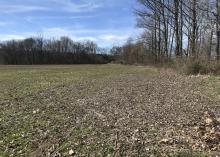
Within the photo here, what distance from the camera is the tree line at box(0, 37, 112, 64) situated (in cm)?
14452

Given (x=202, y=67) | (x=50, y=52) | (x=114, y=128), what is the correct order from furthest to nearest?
(x=50, y=52)
(x=202, y=67)
(x=114, y=128)

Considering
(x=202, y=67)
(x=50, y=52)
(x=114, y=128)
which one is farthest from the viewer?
(x=50, y=52)

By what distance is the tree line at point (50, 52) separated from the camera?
474 ft

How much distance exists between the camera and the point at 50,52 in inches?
6117

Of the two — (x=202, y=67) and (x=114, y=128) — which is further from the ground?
(x=202, y=67)

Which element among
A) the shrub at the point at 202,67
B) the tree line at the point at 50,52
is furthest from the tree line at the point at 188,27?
the tree line at the point at 50,52

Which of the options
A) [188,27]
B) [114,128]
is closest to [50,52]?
[188,27]

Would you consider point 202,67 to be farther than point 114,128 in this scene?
Yes

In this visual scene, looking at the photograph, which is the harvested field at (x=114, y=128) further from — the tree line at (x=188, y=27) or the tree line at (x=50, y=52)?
the tree line at (x=50, y=52)

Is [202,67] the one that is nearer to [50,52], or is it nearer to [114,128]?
[114,128]

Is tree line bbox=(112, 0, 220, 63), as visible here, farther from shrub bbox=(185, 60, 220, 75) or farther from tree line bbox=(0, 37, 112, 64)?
tree line bbox=(0, 37, 112, 64)

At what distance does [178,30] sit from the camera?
1751 inches

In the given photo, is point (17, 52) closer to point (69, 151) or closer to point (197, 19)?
point (197, 19)

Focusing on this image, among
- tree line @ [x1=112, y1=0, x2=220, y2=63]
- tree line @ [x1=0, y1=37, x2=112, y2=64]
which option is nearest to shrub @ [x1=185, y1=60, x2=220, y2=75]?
tree line @ [x1=112, y1=0, x2=220, y2=63]
